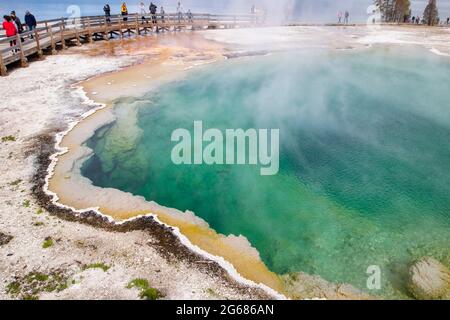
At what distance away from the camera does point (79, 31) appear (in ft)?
82.3

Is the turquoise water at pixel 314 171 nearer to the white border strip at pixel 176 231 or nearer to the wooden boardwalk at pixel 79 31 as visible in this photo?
the white border strip at pixel 176 231

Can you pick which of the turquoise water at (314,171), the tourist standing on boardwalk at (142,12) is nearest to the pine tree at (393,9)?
the tourist standing on boardwalk at (142,12)

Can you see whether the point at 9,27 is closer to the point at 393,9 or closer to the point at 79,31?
the point at 79,31

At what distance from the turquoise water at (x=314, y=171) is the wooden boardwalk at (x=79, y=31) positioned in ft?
27.5

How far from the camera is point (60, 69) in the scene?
1856 centimetres

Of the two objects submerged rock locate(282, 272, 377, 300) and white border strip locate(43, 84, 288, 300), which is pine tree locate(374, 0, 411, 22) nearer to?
white border strip locate(43, 84, 288, 300)

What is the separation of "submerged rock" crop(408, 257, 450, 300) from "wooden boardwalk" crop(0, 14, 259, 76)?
18824 millimetres

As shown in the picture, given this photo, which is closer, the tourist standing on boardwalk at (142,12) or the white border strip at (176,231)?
the white border strip at (176,231)

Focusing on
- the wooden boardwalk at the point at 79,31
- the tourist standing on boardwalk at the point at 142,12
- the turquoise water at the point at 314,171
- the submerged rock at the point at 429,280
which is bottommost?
the submerged rock at the point at 429,280

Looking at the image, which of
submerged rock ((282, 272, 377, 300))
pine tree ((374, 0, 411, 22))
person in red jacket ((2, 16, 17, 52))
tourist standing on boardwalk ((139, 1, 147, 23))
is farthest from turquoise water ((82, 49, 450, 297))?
pine tree ((374, 0, 411, 22))

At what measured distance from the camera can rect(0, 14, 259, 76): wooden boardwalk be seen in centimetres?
1848

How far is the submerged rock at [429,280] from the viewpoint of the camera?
6125mm

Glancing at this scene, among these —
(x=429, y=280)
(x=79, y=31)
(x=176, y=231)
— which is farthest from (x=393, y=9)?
(x=176, y=231)
